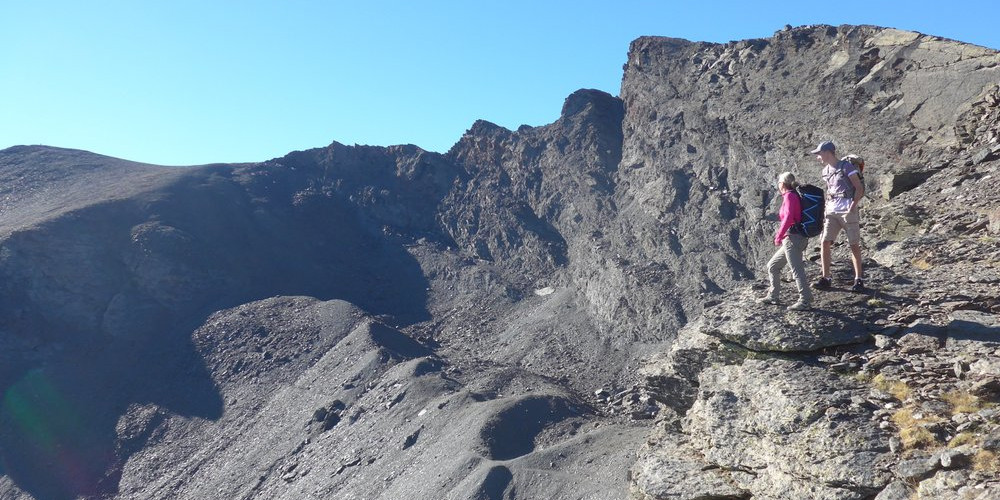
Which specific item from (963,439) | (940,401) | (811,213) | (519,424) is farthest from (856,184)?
(519,424)

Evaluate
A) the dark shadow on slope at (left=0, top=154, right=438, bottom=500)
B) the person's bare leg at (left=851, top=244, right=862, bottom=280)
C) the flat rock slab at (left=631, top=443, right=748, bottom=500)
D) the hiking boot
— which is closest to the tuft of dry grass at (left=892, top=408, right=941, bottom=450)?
the flat rock slab at (left=631, top=443, right=748, bottom=500)

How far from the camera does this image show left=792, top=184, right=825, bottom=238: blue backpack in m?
10.4

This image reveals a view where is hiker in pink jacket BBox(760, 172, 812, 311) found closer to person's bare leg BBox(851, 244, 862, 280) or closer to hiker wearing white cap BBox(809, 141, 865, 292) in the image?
hiker wearing white cap BBox(809, 141, 865, 292)

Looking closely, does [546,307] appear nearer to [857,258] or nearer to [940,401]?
[857,258]

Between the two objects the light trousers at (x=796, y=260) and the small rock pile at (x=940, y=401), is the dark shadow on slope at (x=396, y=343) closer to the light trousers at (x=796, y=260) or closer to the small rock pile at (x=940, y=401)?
the light trousers at (x=796, y=260)

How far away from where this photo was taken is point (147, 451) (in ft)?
113

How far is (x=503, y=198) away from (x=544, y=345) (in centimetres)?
2026

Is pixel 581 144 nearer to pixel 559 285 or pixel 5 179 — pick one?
pixel 559 285

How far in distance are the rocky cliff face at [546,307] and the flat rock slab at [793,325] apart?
0.14 feet

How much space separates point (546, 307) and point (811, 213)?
3260 cm

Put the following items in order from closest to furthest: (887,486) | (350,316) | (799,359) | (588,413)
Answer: (887,486), (799,359), (588,413), (350,316)

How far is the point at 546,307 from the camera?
4278 centimetres

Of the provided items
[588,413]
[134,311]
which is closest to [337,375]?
[588,413]

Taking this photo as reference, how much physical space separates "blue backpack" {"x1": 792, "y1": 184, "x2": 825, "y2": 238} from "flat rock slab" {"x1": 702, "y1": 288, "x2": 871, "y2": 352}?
997 millimetres
